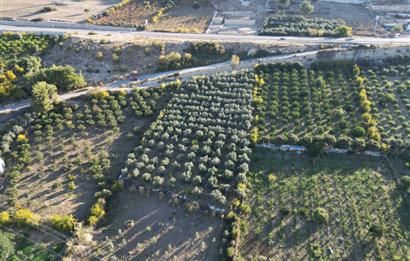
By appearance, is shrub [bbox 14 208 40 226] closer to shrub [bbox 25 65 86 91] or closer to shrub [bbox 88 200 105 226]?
shrub [bbox 88 200 105 226]

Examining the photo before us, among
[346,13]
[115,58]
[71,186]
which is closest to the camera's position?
[71,186]

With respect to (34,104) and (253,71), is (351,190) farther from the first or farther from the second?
(34,104)

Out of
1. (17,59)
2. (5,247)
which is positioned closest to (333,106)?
(5,247)

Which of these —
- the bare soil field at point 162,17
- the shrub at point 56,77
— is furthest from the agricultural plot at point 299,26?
the shrub at point 56,77

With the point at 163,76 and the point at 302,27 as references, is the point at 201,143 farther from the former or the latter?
the point at 302,27

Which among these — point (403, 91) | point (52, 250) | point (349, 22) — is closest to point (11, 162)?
point (52, 250)

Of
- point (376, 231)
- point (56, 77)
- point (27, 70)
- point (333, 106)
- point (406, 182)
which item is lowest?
point (376, 231)
